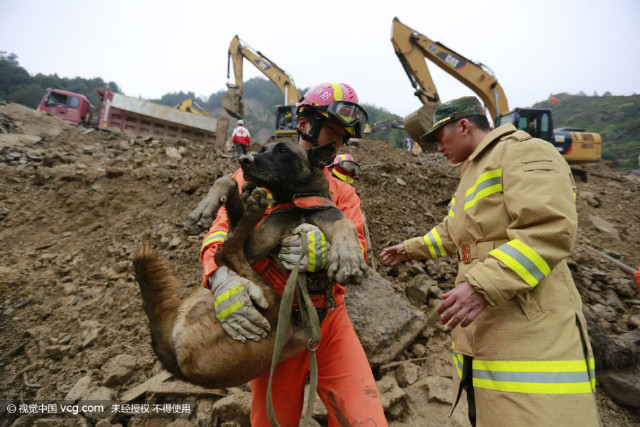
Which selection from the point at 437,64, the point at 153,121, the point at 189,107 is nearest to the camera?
the point at 437,64

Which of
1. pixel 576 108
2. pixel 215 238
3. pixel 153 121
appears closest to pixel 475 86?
pixel 215 238

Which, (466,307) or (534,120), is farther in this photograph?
(534,120)

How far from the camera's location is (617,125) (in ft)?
107

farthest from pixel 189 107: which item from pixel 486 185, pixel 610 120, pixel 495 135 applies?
pixel 610 120

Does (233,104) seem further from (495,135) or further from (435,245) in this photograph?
(495,135)

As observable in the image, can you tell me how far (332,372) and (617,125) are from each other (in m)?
48.4

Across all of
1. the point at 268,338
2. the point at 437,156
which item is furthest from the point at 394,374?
the point at 437,156

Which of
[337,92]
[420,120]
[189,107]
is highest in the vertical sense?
[189,107]

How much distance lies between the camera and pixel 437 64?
11.4m

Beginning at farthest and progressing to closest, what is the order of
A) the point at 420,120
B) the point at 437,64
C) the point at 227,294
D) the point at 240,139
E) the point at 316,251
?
1. the point at 437,64
2. the point at 240,139
3. the point at 420,120
4. the point at 316,251
5. the point at 227,294

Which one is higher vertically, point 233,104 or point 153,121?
point 233,104

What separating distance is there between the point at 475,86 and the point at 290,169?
1226 centimetres

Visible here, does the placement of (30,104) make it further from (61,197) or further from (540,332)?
(540,332)

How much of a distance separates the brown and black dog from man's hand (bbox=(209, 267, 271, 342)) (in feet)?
0.16
